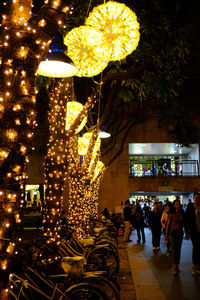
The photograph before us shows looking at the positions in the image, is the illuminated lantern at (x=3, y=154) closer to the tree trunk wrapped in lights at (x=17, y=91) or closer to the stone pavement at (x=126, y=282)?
the tree trunk wrapped in lights at (x=17, y=91)

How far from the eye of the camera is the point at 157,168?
2639 centimetres

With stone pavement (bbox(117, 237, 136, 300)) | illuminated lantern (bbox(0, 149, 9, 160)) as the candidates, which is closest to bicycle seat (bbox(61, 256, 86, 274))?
stone pavement (bbox(117, 237, 136, 300))

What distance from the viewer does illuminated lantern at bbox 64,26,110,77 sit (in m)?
5.32

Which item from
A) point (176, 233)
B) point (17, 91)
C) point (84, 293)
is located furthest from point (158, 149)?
point (17, 91)

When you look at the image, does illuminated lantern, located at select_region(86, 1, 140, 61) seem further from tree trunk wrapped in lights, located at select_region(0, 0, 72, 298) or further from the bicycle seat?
the bicycle seat

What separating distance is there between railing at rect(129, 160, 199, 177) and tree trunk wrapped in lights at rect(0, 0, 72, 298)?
76.4 feet

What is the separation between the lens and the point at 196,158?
86.5 feet

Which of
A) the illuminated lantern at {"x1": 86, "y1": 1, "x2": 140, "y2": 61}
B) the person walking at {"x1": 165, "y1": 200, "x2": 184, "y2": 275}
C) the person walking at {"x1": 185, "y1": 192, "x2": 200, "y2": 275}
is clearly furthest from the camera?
the person walking at {"x1": 165, "y1": 200, "x2": 184, "y2": 275}

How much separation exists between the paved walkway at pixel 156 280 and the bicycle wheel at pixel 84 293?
1.89 m

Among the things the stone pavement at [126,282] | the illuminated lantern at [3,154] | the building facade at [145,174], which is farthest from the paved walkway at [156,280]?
the building facade at [145,174]

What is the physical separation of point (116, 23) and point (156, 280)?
5.64 metres

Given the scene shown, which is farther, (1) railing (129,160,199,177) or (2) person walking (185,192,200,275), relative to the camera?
(1) railing (129,160,199,177)

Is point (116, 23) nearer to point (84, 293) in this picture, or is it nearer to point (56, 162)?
point (56, 162)

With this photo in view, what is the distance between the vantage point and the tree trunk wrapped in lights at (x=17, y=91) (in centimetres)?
283
